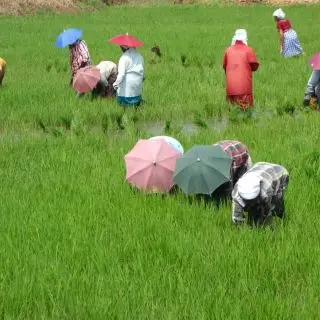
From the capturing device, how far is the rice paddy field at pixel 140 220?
9.32 ft

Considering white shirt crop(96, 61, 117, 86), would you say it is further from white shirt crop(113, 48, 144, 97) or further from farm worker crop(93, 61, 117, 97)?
white shirt crop(113, 48, 144, 97)

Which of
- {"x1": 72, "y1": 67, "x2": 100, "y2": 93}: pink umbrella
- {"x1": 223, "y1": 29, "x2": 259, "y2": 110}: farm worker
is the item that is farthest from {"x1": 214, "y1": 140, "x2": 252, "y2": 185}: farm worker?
{"x1": 72, "y1": 67, "x2": 100, "y2": 93}: pink umbrella

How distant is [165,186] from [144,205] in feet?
0.82

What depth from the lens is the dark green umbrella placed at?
390 centimetres

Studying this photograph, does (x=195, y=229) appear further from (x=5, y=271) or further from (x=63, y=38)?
(x=63, y=38)

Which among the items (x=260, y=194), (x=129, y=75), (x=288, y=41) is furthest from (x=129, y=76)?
(x=288, y=41)

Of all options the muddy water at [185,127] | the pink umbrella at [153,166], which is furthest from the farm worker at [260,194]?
the muddy water at [185,127]

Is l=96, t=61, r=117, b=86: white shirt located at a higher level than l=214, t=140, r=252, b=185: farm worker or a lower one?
higher

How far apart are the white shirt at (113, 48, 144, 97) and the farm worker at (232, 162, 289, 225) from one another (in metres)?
4.05

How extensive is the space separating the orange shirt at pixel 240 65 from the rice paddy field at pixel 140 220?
37 cm

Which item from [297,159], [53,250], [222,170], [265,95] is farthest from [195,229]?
[265,95]

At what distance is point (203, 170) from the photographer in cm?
390

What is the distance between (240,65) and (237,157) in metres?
3.57

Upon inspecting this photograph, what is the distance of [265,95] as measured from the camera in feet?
28.2
